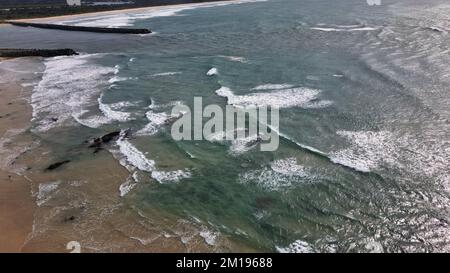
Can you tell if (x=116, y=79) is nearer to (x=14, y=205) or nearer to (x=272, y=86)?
(x=272, y=86)

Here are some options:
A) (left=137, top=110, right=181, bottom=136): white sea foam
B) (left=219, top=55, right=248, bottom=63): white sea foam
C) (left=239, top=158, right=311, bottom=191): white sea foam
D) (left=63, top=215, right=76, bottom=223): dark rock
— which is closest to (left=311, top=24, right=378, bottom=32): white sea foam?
(left=219, top=55, right=248, bottom=63): white sea foam

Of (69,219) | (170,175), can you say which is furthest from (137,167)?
(69,219)

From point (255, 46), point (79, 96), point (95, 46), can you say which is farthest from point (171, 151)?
point (95, 46)

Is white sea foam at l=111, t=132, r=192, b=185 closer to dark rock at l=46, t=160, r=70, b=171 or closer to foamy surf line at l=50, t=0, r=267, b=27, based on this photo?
dark rock at l=46, t=160, r=70, b=171

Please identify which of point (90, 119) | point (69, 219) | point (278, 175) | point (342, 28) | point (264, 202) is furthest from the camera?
point (342, 28)

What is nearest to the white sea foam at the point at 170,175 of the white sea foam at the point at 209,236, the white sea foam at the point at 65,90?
the white sea foam at the point at 209,236
